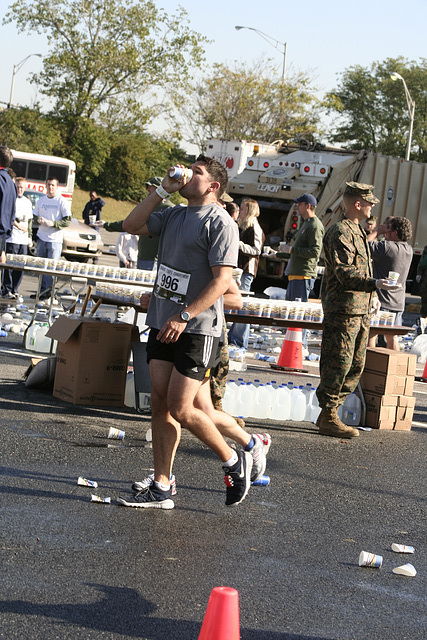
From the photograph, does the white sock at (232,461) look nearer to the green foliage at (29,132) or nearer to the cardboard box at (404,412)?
the cardboard box at (404,412)

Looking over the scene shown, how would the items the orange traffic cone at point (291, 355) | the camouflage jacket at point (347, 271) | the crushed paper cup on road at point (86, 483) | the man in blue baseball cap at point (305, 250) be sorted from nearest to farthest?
the crushed paper cup on road at point (86, 483) < the camouflage jacket at point (347, 271) < the orange traffic cone at point (291, 355) < the man in blue baseball cap at point (305, 250)

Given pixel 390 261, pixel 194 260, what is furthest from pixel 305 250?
pixel 194 260

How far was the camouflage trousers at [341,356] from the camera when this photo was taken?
7.77 metres

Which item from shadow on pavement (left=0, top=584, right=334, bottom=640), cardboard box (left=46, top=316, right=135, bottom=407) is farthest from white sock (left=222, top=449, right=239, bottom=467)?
cardboard box (left=46, top=316, right=135, bottom=407)

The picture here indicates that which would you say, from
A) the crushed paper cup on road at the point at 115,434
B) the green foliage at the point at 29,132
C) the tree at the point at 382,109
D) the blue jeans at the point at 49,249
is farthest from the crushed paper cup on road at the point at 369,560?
the tree at the point at 382,109

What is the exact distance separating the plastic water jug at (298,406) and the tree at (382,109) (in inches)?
2406

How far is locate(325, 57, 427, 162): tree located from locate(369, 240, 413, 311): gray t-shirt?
58.3 meters

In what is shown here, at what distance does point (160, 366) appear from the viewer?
205 inches

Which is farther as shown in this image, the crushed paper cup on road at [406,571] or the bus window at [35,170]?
the bus window at [35,170]

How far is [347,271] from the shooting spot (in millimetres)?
7621

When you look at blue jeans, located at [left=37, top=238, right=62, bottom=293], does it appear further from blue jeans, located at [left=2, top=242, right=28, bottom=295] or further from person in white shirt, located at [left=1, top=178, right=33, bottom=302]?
blue jeans, located at [left=2, top=242, right=28, bottom=295]

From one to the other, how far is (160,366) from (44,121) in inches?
1928

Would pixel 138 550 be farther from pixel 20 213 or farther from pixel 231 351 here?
pixel 20 213

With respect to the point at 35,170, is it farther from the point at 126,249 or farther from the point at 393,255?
the point at 393,255
